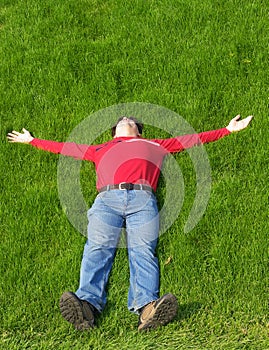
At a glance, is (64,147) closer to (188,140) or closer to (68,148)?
(68,148)

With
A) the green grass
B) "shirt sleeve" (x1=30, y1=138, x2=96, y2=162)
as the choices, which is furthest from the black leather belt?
"shirt sleeve" (x1=30, y1=138, x2=96, y2=162)

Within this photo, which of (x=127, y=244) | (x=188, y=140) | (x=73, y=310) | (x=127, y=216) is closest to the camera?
(x=73, y=310)

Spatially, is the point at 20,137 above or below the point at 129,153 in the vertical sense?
above

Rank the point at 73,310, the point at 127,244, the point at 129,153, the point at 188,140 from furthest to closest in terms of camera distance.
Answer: the point at 188,140, the point at 129,153, the point at 127,244, the point at 73,310

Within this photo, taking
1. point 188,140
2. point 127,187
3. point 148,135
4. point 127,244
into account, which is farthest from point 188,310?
point 148,135

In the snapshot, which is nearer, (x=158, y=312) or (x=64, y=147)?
(x=158, y=312)

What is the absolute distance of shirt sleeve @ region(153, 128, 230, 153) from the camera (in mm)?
5320

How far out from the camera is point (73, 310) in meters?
3.95

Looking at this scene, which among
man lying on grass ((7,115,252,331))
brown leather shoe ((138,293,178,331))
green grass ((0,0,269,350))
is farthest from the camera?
green grass ((0,0,269,350))

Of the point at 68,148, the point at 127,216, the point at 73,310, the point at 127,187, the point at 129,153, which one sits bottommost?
the point at 73,310

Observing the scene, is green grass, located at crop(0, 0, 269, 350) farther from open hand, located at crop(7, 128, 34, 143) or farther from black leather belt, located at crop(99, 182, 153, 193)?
black leather belt, located at crop(99, 182, 153, 193)

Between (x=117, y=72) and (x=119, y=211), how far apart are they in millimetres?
2167

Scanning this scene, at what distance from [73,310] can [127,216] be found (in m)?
1.15

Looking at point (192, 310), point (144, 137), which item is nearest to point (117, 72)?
point (144, 137)
